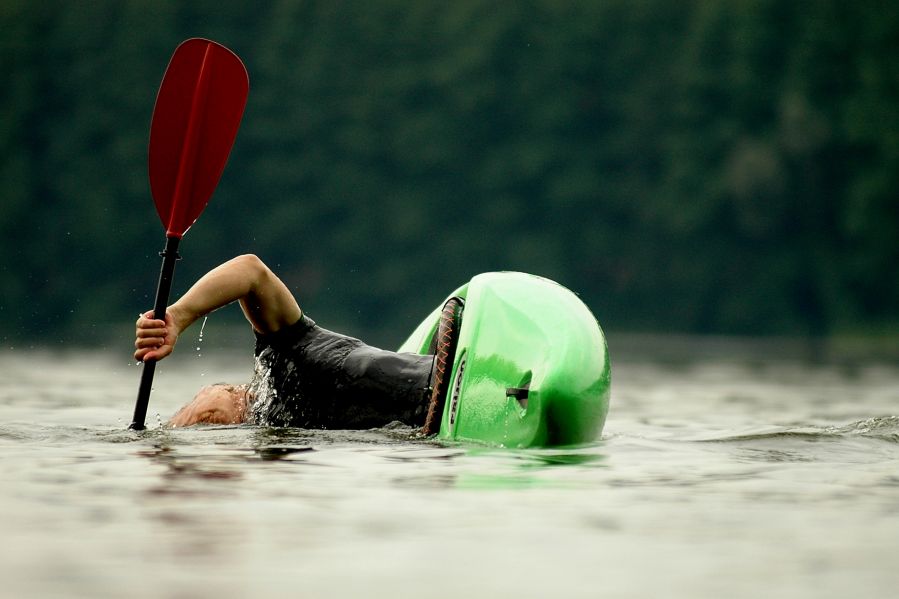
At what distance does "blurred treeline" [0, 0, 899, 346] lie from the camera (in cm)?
3356

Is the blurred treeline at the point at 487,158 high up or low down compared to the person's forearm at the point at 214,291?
up

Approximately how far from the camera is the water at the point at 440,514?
3035 mm

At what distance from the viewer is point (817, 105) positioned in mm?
34812

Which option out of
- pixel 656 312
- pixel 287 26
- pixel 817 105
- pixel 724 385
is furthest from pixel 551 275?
pixel 724 385

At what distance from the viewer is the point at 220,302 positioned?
5180 millimetres

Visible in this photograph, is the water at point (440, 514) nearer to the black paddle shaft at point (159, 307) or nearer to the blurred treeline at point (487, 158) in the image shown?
the black paddle shaft at point (159, 307)

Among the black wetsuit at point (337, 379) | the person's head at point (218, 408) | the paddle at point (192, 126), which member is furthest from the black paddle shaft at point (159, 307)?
the black wetsuit at point (337, 379)

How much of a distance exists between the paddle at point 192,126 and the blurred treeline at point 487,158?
2571 cm

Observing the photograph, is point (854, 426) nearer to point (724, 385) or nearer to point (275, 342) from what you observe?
point (275, 342)

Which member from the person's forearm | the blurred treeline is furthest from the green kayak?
the blurred treeline

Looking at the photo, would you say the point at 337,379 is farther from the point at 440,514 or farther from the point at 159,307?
the point at 440,514

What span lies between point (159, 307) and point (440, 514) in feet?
5.71

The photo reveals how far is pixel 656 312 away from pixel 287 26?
1330 cm

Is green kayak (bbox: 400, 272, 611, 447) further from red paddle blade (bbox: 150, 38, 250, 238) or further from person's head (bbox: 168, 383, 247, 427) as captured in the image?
red paddle blade (bbox: 150, 38, 250, 238)
